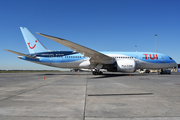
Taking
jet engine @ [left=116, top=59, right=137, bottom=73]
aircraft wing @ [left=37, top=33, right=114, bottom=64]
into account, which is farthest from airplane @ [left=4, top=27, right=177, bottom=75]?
jet engine @ [left=116, top=59, right=137, bottom=73]

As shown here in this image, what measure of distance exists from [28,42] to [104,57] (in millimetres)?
13246

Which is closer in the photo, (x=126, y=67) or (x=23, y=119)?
(x=23, y=119)

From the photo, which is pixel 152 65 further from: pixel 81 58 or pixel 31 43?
pixel 31 43

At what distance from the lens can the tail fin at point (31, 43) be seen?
23375 millimetres

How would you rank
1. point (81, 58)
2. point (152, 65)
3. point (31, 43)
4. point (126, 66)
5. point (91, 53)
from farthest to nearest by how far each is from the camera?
Answer: point (31, 43), point (152, 65), point (81, 58), point (126, 66), point (91, 53)

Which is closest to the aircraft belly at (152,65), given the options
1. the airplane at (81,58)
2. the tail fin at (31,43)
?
the airplane at (81,58)

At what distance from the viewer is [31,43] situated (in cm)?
2353

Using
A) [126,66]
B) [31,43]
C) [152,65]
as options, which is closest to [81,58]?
[126,66]

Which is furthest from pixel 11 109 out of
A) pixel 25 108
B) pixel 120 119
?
pixel 120 119

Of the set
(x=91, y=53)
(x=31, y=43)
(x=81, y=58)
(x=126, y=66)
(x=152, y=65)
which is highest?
(x=31, y=43)

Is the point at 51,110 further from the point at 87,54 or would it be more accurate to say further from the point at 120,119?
the point at 87,54

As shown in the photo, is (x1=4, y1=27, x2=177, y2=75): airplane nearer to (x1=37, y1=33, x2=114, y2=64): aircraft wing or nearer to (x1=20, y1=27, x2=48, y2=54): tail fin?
(x1=20, y1=27, x2=48, y2=54): tail fin

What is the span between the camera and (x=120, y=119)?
3.06m

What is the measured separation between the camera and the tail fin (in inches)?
920
